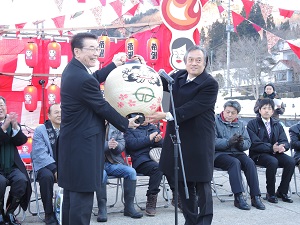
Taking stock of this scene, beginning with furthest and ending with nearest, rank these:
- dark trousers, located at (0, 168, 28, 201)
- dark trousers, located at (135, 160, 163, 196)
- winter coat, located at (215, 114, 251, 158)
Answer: winter coat, located at (215, 114, 251, 158)
dark trousers, located at (135, 160, 163, 196)
dark trousers, located at (0, 168, 28, 201)

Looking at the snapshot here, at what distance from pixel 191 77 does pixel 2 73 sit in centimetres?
692

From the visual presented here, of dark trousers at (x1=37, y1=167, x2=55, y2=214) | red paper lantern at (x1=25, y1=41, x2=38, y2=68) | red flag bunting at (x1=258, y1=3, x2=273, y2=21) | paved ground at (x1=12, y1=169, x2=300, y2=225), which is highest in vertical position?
red flag bunting at (x1=258, y1=3, x2=273, y2=21)

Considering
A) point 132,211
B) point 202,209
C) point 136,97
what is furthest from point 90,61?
point 132,211

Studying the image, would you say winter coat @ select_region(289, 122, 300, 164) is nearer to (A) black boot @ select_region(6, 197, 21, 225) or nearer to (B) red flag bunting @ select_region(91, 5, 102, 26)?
(A) black boot @ select_region(6, 197, 21, 225)

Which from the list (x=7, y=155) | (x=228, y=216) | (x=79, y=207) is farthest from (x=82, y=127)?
(x=228, y=216)

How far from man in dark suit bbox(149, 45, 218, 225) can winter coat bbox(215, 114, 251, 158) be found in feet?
5.84

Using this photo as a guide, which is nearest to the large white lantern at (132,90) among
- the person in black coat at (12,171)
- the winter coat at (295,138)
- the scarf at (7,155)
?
the person in black coat at (12,171)

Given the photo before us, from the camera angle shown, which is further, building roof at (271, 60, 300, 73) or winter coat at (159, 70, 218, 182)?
building roof at (271, 60, 300, 73)

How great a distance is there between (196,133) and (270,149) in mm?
2387

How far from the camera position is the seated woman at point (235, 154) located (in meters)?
5.04

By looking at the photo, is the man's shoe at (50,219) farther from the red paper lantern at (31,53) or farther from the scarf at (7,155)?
the red paper lantern at (31,53)

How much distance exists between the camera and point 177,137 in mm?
3201

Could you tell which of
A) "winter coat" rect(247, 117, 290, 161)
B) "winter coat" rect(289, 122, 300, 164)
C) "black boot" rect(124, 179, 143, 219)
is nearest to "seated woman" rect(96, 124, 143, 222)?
"black boot" rect(124, 179, 143, 219)

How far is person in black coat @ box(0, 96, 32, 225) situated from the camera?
415cm
